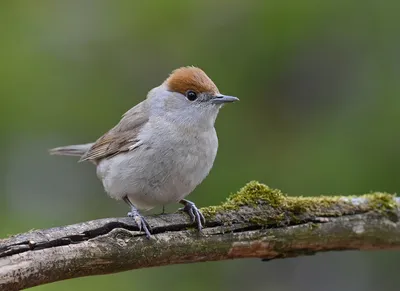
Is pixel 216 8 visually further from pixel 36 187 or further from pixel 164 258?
pixel 164 258

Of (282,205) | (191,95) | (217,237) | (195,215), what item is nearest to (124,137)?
(191,95)

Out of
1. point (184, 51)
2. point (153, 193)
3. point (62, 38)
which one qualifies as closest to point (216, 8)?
point (184, 51)

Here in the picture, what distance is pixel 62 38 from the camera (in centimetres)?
746

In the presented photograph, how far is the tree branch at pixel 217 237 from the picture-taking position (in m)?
3.53

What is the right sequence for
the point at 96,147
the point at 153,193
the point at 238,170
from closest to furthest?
the point at 153,193 → the point at 96,147 → the point at 238,170

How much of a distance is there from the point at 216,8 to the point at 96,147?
8.97ft

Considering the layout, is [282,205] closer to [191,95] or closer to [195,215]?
[195,215]

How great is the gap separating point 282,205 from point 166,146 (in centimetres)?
92

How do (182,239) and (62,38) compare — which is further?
(62,38)

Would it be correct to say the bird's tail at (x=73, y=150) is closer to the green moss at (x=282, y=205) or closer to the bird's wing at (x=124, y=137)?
the bird's wing at (x=124, y=137)

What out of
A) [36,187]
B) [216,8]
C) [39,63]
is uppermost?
[216,8]

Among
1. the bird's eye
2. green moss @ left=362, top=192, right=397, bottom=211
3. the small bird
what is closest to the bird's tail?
the small bird

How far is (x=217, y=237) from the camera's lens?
4238mm

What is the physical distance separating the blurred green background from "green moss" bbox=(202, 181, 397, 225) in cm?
189
